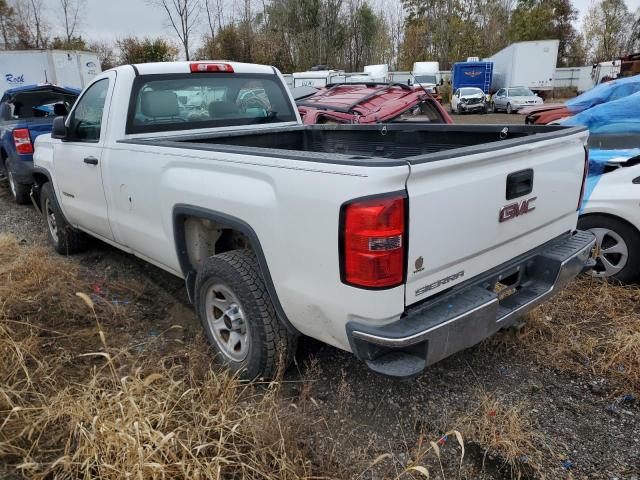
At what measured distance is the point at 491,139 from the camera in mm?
3588

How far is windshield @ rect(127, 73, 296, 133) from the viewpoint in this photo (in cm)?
392

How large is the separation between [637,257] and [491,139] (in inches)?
64.8

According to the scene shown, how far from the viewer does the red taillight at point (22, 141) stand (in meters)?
7.13

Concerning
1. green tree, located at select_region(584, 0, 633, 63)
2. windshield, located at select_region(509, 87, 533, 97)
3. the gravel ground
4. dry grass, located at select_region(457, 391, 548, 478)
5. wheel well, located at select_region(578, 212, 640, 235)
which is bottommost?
the gravel ground

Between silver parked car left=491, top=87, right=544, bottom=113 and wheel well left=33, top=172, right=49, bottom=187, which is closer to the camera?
wheel well left=33, top=172, right=49, bottom=187

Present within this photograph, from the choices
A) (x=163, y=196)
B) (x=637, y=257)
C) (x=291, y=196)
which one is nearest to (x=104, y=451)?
(x=291, y=196)

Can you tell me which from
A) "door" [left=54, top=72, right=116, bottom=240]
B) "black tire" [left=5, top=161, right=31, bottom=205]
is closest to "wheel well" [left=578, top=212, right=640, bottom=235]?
"door" [left=54, top=72, right=116, bottom=240]

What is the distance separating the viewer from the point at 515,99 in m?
26.1

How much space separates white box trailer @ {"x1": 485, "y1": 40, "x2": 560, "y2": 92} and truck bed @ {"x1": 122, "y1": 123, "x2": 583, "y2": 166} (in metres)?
30.3

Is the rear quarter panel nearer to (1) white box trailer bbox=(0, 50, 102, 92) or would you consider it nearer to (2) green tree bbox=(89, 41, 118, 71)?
(1) white box trailer bbox=(0, 50, 102, 92)

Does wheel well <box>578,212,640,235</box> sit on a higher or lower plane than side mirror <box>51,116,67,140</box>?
lower

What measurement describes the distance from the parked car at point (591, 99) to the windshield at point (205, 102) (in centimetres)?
398

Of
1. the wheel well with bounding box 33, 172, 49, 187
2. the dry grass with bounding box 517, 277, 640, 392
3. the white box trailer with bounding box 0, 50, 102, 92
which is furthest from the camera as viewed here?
the white box trailer with bounding box 0, 50, 102, 92

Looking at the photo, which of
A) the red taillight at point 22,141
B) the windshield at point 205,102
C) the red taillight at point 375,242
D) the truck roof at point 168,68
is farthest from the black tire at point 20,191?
the red taillight at point 375,242
